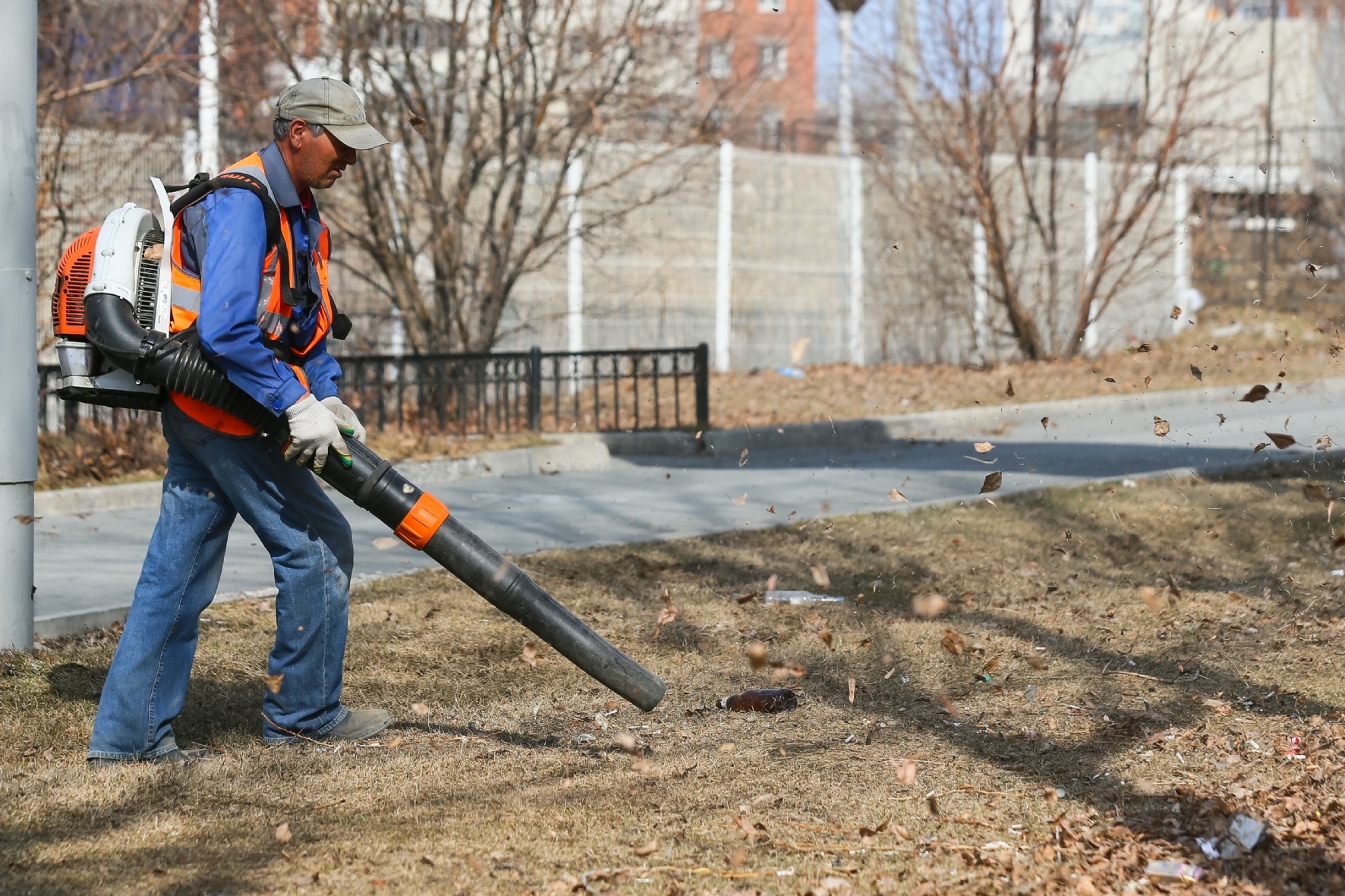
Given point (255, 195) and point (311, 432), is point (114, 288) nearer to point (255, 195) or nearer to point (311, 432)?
point (255, 195)

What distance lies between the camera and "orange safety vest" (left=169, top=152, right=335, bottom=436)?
3912 mm

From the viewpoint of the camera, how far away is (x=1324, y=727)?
13.8 ft

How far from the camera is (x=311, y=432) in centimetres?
382

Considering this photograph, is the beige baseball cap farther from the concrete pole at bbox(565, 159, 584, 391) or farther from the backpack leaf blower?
the concrete pole at bbox(565, 159, 584, 391)

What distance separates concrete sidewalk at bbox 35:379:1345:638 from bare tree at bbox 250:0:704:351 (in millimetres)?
2521

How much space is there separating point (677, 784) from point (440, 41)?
10628 mm

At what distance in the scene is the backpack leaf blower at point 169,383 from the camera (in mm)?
3838

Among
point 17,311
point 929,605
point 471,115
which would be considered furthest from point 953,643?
point 471,115

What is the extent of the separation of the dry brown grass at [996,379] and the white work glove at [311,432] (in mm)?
9399

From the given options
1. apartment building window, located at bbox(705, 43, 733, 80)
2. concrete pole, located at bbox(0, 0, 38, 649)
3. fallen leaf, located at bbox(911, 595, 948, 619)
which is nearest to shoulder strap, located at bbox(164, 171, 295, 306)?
concrete pole, located at bbox(0, 0, 38, 649)

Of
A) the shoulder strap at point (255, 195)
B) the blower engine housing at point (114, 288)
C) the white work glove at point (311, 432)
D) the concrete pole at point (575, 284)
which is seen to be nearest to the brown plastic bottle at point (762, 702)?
the white work glove at point (311, 432)

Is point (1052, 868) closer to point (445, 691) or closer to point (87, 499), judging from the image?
point (445, 691)

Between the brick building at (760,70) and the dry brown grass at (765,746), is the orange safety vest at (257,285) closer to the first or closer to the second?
the dry brown grass at (765,746)

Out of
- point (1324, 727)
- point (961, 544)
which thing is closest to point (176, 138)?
point (961, 544)
